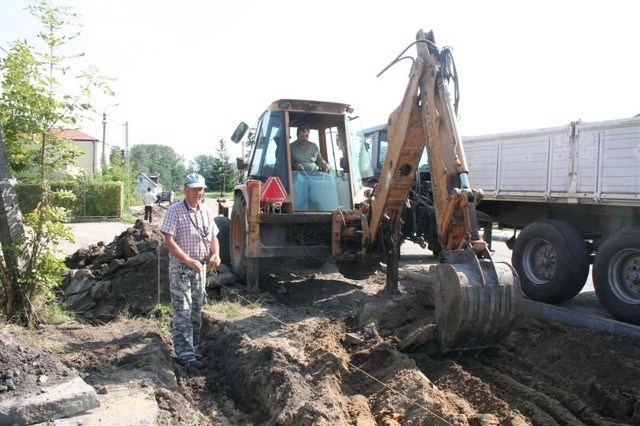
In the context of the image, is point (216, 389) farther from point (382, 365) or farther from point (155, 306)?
point (155, 306)

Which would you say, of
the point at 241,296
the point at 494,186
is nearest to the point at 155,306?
the point at 241,296

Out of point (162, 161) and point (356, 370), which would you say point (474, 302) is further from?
point (162, 161)

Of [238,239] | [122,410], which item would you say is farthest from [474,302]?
[238,239]

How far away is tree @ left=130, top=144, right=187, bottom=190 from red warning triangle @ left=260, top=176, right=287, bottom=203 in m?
120

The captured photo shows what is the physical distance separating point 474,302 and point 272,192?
3949mm

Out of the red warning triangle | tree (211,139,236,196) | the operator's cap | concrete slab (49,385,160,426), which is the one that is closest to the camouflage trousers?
the operator's cap

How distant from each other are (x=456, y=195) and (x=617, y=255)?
2843 mm

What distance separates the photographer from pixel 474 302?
16.5 ft

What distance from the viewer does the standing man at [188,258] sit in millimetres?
5551

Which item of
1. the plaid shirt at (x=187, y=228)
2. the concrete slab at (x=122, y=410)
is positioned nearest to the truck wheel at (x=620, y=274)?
the plaid shirt at (x=187, y=228)

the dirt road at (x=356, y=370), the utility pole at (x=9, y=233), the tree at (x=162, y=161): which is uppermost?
the tree at (x=162, y=161)

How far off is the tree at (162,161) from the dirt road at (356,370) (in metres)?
121

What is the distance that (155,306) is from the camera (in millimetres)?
7848

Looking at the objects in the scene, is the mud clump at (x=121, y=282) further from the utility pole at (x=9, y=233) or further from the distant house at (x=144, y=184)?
the distant house at (x=144, y=184)
